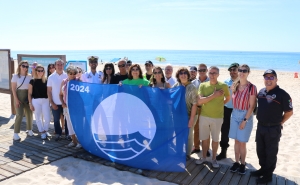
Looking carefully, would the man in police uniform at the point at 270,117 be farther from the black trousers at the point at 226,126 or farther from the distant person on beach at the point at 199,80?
the distant person on beach at the point at 199,80

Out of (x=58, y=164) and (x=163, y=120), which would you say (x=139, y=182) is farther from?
(x=58, y=164)

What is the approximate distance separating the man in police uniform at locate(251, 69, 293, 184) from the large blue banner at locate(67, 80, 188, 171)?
47.8 inches

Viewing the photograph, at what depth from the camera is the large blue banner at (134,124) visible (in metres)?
4.33

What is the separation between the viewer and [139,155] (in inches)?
179

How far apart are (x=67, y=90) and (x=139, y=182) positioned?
2.54 m

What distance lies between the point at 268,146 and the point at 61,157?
149 inches

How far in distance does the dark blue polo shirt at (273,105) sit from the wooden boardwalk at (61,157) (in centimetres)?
104

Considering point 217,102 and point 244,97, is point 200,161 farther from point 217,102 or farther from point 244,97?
point 244,97

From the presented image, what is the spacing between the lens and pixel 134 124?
4598 mm

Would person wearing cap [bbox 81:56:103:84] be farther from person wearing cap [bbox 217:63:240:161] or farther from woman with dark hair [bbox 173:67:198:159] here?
person wearing cap [bbox 217:63:240:161]

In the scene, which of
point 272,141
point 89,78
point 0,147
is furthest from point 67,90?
point 272,141

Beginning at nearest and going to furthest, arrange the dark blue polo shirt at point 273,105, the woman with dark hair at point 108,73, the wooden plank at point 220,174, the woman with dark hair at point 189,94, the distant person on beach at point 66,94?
the dark blue polo shirt at point 273,105 < the wooden plank at point 220,174 < the woman with dark hair at point 189,94 < the distant person on beach at point 66,94 < the woman with dark hair at point 108,73

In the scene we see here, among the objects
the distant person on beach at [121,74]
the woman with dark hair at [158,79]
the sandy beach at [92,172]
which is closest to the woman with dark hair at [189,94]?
the woman with dark hair at [158,79]

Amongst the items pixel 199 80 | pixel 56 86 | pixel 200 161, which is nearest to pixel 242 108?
pixel 199 80
